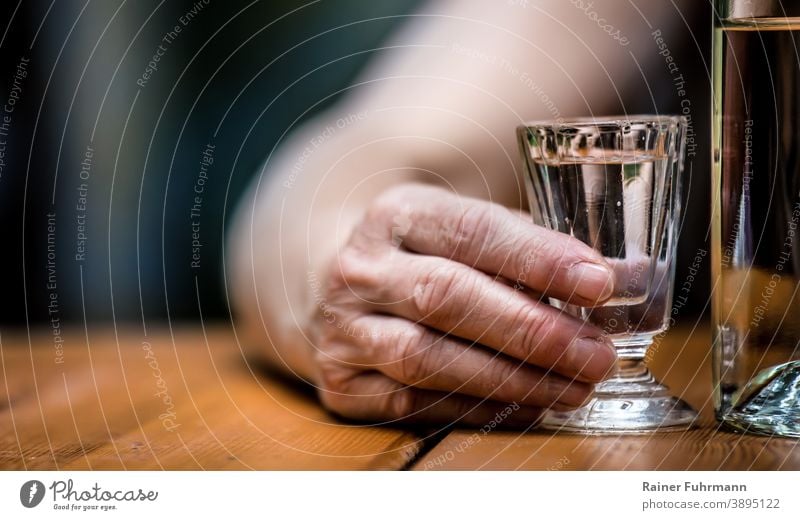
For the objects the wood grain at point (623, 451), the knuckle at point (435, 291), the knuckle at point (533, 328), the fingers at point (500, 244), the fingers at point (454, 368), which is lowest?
the wood grain at point (623, 451)

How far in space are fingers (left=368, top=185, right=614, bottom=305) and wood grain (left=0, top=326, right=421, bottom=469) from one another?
0.24ft

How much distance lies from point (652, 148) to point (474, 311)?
8 cm

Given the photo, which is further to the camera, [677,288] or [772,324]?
[677,288]

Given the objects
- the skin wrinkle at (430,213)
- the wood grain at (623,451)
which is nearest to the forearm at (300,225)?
the skin wrinkle at (430,213)

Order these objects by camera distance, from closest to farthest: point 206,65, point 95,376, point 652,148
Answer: point 652,148 → point 95,376 → point 206,65

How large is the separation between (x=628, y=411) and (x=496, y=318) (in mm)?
57

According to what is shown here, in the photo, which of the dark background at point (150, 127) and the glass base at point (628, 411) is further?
the dark background at point (150, 127)

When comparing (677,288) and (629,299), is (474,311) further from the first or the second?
(677,288)

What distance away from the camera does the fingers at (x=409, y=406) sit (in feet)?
1.10

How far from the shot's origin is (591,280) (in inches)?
12.5

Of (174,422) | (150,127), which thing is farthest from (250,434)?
(150,127)

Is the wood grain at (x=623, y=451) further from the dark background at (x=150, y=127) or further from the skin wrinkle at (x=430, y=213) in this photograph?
the dark background at (x=150, y=127)

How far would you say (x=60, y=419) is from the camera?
14.7 inches
